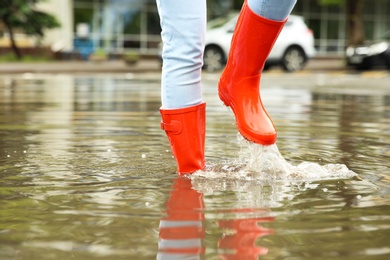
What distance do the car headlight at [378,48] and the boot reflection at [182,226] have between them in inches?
1014

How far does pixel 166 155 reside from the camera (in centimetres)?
455

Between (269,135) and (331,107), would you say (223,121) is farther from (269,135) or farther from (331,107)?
(269,135)

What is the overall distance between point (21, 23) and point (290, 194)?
2908 cm

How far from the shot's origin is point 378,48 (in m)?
28.9

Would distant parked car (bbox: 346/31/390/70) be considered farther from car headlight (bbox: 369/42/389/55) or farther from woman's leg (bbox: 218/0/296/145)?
woman's leg (bbox: 218/0/296/145)

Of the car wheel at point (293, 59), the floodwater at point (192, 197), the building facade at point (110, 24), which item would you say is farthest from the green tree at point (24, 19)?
the floodwater at point (192, 197)

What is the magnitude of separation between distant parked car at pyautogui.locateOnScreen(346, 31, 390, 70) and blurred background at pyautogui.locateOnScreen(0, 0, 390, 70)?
2.20m

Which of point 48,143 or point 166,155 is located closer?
point 166,155

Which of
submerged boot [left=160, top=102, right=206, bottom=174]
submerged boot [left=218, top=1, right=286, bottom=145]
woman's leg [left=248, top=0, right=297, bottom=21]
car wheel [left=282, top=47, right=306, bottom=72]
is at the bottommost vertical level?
car wheel [left=282, top=47, right=306, bottom=72]

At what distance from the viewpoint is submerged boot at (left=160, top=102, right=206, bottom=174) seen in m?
3.84

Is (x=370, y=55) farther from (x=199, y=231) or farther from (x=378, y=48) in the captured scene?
(x=199, y=231)

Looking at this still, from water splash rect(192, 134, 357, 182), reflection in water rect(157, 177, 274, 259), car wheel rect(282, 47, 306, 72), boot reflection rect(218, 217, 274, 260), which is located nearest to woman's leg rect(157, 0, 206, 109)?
water splash rect(192, 134, 357, 182)

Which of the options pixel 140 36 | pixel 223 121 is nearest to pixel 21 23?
pixel 140 36

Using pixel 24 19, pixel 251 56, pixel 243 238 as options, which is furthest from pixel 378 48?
pixel 243 238
